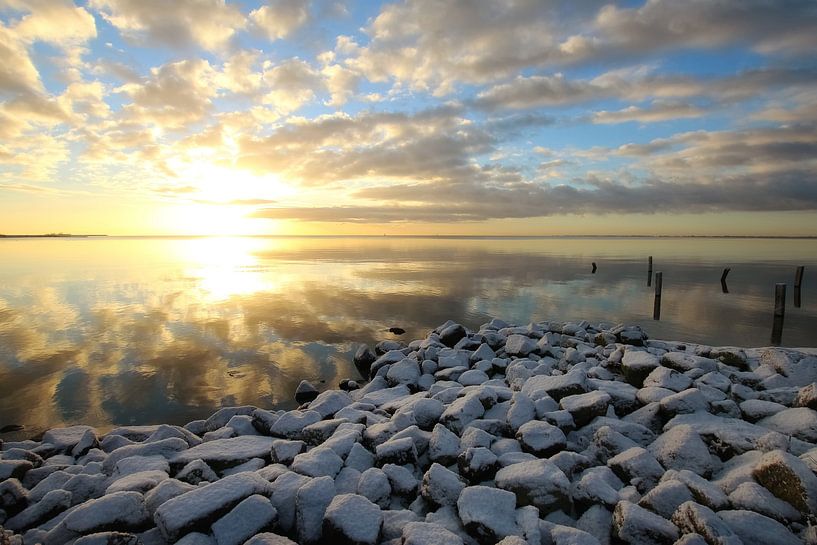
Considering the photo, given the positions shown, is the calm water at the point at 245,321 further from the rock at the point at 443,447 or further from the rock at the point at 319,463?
the rock at the point at 443,447

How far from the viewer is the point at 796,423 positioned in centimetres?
521

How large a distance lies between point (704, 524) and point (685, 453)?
1.50 metres

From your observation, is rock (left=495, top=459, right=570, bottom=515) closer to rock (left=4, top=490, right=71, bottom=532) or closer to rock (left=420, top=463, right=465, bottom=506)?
rock (left=420, top=463, right=465, bottom=506)

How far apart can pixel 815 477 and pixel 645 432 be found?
1782mm

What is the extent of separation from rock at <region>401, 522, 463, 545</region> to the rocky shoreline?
0.02m

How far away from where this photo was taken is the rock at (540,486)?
4117 mm

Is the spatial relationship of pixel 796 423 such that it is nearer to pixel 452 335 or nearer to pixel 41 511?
pixel 452 335

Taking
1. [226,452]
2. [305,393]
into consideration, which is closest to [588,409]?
[226,452]

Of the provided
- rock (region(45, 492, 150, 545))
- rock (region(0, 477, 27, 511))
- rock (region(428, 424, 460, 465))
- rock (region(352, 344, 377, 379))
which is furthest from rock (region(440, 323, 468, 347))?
rock (region(0, 477, 27, 511))

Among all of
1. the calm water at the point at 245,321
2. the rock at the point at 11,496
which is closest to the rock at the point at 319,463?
the rock at the point at 11,496

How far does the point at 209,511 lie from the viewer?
3.70 metres

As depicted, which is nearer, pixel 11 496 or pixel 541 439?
pixel 11 496

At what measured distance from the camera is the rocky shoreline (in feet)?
12.0

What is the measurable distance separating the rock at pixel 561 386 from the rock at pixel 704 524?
287 cm
